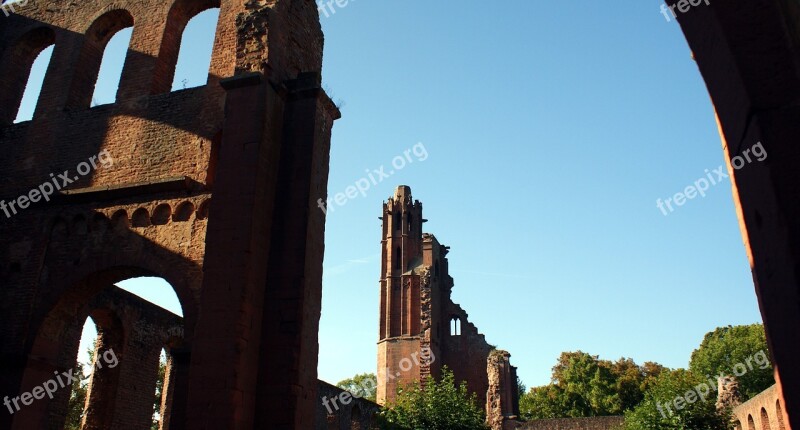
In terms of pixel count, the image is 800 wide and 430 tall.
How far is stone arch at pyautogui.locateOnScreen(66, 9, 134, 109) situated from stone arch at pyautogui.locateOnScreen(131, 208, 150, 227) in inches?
102

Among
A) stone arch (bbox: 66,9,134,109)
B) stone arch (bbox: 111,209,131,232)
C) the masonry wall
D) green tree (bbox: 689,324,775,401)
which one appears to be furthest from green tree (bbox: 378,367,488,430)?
green tree (bbox: 689,324,775,401)

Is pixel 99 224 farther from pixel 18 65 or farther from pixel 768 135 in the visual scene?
pixel 768 135

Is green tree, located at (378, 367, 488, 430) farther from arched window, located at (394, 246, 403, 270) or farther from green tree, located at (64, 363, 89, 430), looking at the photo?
arched window, located at (394, 246, 403, 270)

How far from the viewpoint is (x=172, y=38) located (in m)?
10.3

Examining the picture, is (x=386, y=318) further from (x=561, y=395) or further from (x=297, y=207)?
(x=297, y=207)

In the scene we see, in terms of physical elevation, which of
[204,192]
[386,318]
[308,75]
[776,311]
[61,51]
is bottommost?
[776,311]

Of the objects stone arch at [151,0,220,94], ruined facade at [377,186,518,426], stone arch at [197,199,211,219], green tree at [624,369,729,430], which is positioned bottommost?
green tree at [624,369,729,430]

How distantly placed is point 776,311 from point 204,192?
23.4 ft

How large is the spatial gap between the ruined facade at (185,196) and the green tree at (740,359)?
123 feet

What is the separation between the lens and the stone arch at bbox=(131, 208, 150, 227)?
8859 mm

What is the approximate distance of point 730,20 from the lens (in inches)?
136

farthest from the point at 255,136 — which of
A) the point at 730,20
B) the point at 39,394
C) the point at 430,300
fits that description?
the point at 430,300

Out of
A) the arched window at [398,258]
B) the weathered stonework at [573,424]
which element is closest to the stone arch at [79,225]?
the weathered stonework at [573,424]

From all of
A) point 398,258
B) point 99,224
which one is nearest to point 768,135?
point 99,224
